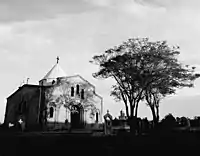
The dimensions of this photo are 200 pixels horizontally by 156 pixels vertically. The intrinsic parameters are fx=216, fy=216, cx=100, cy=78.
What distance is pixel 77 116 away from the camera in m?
39.0

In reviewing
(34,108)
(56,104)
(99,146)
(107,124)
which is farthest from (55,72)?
(99,146)

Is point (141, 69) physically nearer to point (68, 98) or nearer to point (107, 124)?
point (107, 124)

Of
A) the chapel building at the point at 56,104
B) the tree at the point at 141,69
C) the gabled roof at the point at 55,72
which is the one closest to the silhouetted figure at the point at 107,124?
the tree at the point at 141,69

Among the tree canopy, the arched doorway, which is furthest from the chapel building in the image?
the tree canopy

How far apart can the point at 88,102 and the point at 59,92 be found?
597 centimetres

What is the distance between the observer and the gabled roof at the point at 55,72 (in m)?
43.4

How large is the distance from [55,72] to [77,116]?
1089 centimetres

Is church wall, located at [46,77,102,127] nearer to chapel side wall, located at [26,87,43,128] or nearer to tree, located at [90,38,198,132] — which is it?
chapel side wall, located at [26,87,43,128]

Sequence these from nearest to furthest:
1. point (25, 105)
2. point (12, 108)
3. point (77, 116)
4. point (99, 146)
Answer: point (99, 146)
point (25, 105)
point (77, 116)
point (12, 108)

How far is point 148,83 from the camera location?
25.8 meters

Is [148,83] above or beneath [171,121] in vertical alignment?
above

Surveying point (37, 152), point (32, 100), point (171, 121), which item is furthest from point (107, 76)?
point (37, 152)

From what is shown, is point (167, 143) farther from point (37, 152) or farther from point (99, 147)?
point (37, 152)

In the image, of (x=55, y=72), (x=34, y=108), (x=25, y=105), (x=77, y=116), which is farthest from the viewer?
(x=55, y=72)
